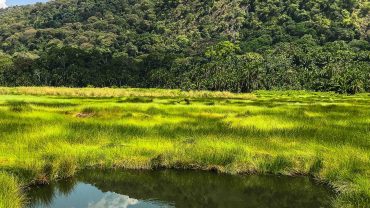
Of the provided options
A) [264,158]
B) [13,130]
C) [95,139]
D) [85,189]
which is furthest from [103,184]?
[13,130]

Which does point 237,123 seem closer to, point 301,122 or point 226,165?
point 301,122

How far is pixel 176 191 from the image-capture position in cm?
2086

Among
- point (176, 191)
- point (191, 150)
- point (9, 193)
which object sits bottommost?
point (176, 191)

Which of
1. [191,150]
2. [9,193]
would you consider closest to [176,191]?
[191,150]

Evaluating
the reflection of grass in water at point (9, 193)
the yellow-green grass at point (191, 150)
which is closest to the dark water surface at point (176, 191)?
the yellow-green grass at point (191, 150)

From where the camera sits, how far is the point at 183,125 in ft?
107

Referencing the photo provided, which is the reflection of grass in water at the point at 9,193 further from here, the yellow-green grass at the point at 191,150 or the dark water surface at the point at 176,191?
the dark water surface at the point at 176,191

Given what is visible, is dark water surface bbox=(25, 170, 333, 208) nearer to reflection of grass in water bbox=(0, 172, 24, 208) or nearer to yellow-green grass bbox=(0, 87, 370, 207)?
yellow-green grass bbox=(0, 87, 370, 207)

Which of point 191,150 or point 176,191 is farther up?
A: point 191,150

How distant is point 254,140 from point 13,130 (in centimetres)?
1555

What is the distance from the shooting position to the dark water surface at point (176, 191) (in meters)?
19.4

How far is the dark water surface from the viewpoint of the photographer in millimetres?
19422

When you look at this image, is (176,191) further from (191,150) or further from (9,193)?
(9,193)

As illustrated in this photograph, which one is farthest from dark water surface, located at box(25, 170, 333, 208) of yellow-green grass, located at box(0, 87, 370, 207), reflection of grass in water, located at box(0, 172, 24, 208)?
reflection of grass in water, located at box(0, 172, 24, 208)
